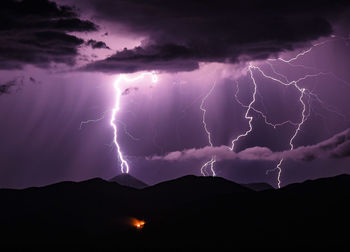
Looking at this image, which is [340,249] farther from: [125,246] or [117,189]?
[117,189]

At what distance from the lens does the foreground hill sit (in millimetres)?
46562

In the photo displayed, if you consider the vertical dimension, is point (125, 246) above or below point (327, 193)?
below

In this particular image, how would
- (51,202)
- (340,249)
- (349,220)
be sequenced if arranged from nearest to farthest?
(340,249)
(349,220)
(51,202)

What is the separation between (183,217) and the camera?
5491 cm

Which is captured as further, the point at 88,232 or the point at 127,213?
the point at 127,213

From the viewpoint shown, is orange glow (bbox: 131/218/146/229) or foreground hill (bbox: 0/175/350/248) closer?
foreground hill (bbox: 0/175/350/248)

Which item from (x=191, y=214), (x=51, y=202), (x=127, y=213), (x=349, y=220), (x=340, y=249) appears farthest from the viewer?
(x=51, y=202)

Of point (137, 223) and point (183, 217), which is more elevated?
point (183, 217)

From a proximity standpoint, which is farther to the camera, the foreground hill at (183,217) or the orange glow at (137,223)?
the orange glow at (137,223)

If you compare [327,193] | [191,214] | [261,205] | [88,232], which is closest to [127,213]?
[88,232]

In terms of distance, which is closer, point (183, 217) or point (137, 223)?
point (183, 217)

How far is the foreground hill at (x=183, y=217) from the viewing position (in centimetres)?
4656

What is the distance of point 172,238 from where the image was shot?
48125 millimetres

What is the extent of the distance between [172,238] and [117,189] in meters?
34.0
